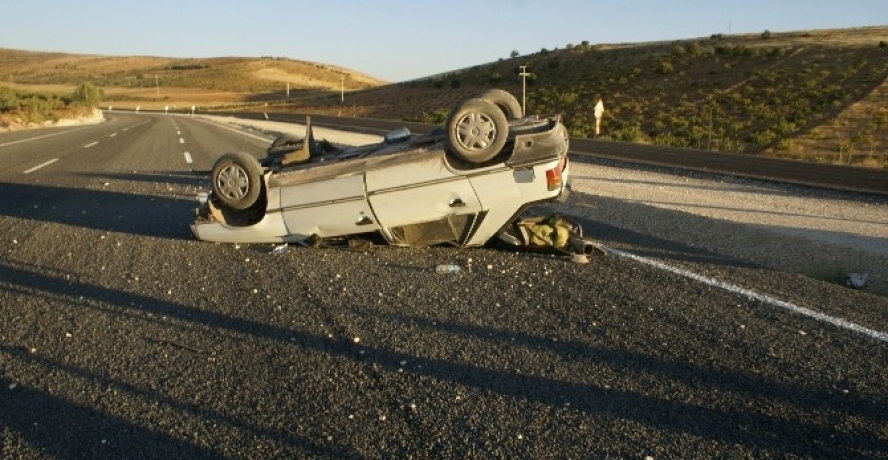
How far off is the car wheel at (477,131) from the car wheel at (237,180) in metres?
2.08

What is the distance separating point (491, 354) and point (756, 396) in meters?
1.45

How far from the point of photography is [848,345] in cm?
458

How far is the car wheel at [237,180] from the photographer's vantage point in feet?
23.9

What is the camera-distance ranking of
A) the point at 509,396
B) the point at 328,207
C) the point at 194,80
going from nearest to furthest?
the point at 509,396, the point at 328,207, the point at 194,80

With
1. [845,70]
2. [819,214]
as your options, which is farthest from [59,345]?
[845,70]

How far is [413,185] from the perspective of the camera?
22.0ft

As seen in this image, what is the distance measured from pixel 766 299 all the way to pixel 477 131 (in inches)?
107

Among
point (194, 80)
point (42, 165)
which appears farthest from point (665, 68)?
point (194, 80)

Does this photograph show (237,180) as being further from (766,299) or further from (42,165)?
(42,165)

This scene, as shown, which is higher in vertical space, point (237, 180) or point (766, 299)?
point (237, 180)

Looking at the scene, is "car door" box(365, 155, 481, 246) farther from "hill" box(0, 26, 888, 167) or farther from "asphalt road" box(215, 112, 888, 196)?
"hill" box(0, 26, 888, 167)

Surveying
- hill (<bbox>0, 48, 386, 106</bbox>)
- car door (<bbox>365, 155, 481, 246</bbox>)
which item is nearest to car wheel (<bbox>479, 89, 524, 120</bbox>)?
car door (<bbox>365, 155, 481, 246</bbox>)

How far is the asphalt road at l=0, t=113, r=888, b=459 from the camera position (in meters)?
3.35

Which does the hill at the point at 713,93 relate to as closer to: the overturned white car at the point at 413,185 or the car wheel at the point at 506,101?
the car wheel at the point at 506,101
